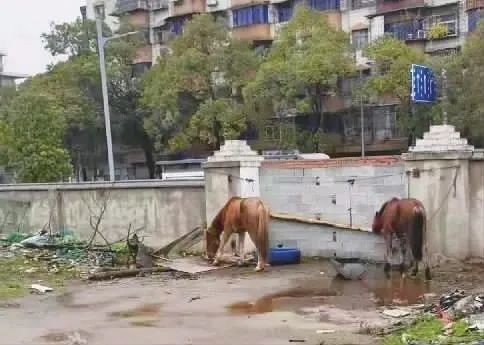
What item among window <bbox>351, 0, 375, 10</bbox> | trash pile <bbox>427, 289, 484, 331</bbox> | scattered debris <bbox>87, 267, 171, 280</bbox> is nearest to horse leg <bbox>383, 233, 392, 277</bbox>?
trash pile <bbox>427, 289, 484, 331</bbox>

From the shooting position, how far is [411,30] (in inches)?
1457

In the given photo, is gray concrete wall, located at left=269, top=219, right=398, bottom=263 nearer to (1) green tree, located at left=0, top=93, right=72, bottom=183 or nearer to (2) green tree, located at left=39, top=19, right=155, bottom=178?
(1) green tree, located at left=0, top=93, right=72, bottom=183

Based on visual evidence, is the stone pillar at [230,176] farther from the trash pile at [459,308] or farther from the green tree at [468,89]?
the green tree at [468,89]

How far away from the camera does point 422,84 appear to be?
87.1ft

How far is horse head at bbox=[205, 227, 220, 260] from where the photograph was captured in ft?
50.4

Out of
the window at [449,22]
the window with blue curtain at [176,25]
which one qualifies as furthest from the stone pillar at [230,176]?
the window with blue curtain at [176,25]

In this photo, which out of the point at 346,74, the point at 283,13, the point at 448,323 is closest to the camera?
the point at 448,323

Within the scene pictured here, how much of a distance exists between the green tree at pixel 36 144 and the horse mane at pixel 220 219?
15.0m

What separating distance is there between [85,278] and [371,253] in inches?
227

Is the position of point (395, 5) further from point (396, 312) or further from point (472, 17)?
point (396, 312)

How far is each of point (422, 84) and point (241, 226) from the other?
14271 millimetres

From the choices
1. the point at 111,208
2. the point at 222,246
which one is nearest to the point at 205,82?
the point at 111,208

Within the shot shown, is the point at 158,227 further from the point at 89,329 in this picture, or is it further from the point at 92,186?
the point at 89,329

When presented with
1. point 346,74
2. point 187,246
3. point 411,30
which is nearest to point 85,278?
point 187,246
